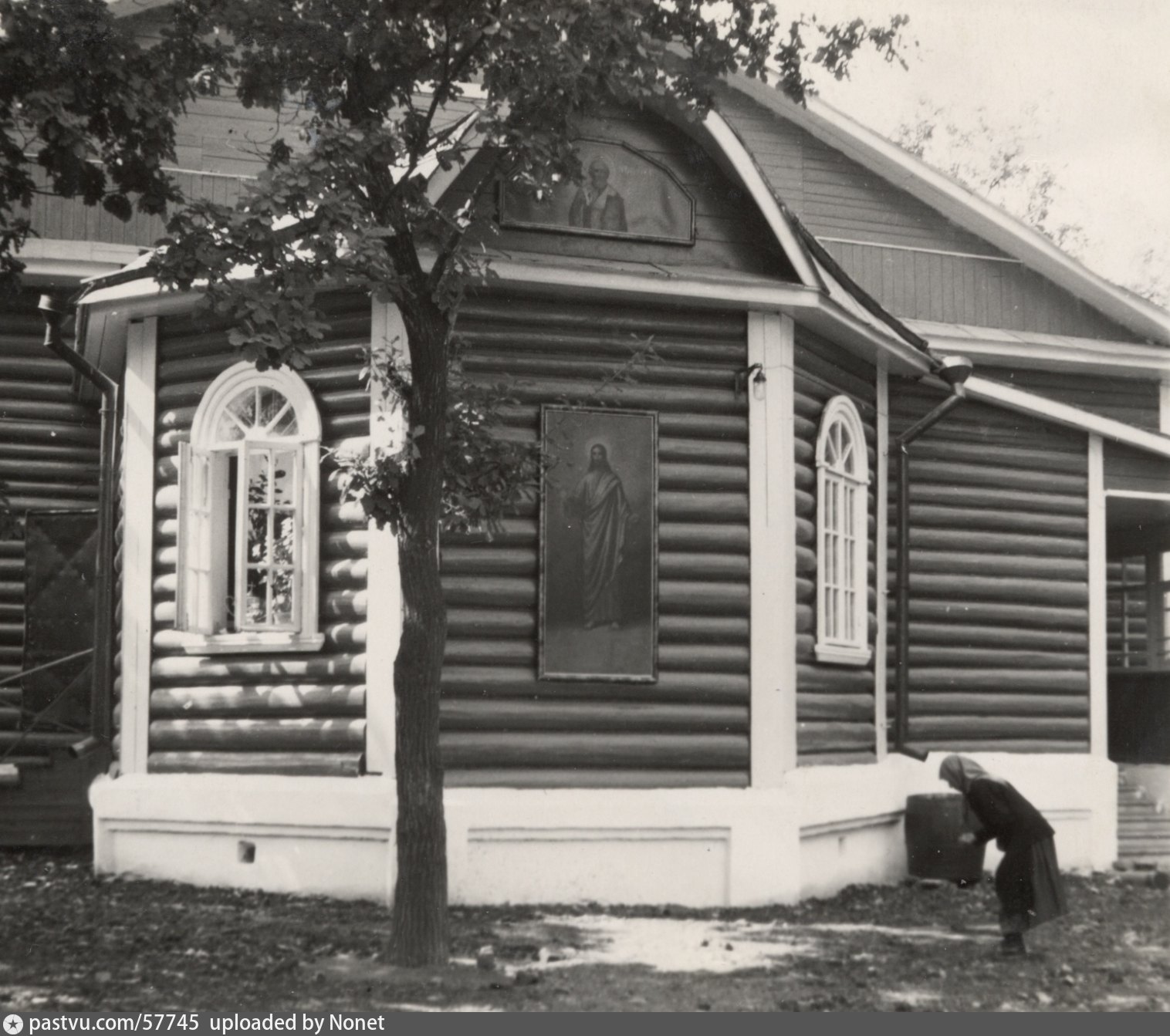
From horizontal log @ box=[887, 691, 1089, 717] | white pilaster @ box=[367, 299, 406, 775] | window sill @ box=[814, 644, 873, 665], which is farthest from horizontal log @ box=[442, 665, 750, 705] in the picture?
horizontal log @ box=[887, 691, 1089, 717]

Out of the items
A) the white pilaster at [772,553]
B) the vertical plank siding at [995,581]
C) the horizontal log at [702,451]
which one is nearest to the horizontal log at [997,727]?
the vertical plank siding at [995,581]

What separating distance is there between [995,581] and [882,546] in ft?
4.98

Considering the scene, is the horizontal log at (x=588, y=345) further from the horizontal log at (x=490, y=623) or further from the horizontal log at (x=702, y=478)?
the horizontal log at (x=490, y=623)

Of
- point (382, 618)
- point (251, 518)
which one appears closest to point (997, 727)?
point (382, 618)

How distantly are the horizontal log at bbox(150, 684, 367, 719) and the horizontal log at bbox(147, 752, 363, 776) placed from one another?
277 millimetres

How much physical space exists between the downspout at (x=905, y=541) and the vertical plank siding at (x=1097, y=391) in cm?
239

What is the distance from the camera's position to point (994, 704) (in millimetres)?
15508

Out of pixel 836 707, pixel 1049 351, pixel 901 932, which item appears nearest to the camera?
pixel 901 932

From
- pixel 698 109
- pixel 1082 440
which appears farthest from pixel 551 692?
pixel 1082 440

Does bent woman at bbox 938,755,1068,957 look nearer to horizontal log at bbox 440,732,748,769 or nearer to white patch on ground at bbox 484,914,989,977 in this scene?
white patch on ground at bbox 484,914,989,977

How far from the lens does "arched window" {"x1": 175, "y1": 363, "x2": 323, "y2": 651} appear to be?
12188 mm

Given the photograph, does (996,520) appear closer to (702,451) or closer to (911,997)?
(702,451)

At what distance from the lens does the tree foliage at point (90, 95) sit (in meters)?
9.88

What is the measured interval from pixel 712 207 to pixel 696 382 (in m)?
1.25
